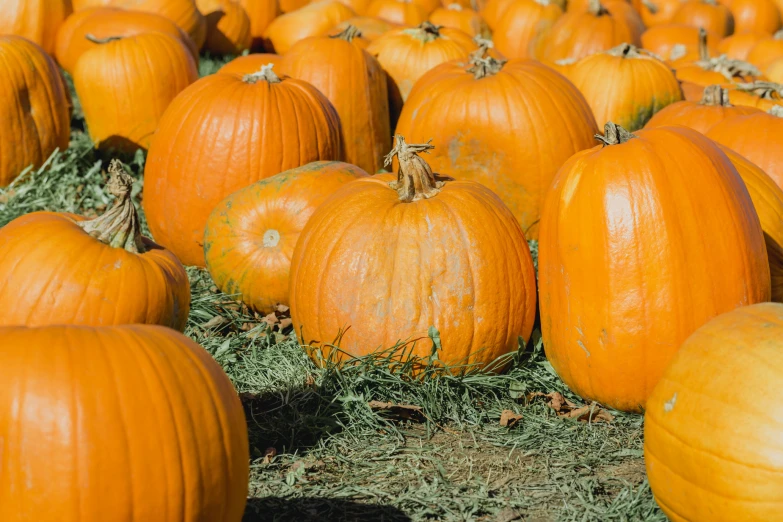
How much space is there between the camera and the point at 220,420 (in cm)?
228

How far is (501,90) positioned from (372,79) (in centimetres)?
140

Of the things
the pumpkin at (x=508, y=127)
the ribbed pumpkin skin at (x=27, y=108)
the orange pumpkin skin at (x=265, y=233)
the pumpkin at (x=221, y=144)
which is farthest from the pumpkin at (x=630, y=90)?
the ribbed pumpkin skin at (x=27, y=108)

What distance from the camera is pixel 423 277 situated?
3.47m

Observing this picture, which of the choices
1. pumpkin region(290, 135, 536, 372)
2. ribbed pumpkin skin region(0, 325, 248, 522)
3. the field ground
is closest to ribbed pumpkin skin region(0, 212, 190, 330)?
the field ground

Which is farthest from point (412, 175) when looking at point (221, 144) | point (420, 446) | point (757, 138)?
Answer: point (757, 138)

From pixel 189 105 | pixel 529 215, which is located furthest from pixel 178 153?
pixel 529 215

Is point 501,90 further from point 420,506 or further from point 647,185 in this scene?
point 420,506

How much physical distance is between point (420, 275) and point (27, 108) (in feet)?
11.3

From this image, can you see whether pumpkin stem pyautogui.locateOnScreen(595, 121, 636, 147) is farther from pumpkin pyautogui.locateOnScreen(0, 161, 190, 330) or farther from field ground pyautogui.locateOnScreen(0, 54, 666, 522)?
pumpkin pyautogui.locateOnScreen(0, 161, 190, 330)

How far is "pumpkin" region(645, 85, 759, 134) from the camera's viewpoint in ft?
16.3

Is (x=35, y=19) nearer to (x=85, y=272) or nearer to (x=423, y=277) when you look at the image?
(x=85, y=272)

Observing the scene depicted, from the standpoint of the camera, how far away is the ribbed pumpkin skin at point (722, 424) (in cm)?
232

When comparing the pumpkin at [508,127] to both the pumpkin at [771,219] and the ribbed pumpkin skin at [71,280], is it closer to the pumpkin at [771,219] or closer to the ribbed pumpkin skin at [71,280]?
the pumpkin at [771,219]

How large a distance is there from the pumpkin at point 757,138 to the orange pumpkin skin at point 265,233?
2.02 metres
